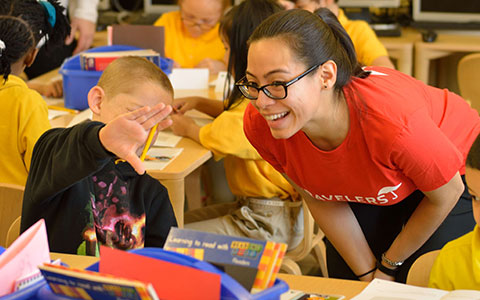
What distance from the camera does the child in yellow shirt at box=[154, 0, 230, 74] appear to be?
10.9 feet

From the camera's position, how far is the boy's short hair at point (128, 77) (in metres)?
1.57

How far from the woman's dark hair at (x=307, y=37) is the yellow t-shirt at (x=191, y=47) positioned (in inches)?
76.5

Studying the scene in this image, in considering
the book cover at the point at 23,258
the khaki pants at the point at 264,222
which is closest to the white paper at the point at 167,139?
the khaki pants at the point at 264,222

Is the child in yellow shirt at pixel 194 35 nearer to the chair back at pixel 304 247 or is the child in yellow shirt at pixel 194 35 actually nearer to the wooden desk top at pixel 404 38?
the wooden desk top at pixel 404 38

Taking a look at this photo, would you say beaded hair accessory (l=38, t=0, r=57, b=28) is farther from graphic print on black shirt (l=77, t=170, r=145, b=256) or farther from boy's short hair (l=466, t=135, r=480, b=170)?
boy's short hair (l=466, t=135, r=480, b=170)

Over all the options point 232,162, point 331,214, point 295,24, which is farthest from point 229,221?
point 295,24

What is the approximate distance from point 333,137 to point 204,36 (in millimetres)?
2028

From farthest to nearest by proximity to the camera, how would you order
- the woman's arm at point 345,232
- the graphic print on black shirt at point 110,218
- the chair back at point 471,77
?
the chair back at point 471,77, the woman's arm at point 345,232, the graphic print on black shirt at point 110,218

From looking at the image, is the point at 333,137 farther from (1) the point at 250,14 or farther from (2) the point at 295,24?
(1) the point at 250,14

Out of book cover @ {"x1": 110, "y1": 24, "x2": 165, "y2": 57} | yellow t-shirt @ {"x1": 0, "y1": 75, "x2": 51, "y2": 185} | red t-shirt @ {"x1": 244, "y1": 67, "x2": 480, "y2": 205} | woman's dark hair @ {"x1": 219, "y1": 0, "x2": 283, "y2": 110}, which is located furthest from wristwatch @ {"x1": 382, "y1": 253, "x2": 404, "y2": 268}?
book cover @ {"x1": 110, "y1": 24, "x2": 165, "y2": 57}

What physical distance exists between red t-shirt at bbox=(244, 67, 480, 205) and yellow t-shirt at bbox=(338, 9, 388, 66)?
5.07ft

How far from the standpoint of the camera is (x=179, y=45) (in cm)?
342

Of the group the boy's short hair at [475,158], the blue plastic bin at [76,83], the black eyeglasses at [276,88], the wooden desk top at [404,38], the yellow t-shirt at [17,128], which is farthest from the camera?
the wooden desk top at [404,38]

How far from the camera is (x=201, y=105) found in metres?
2.62
